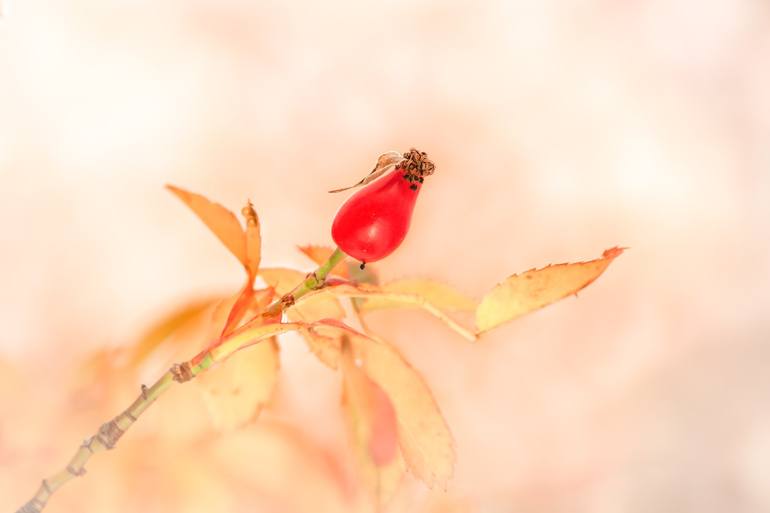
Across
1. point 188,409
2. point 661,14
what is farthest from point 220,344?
point 661,14

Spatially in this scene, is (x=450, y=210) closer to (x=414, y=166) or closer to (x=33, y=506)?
(x=414, y=166)

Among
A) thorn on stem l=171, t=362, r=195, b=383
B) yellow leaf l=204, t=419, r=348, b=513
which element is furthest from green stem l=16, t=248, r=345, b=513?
yellow leaf l=204, t=419, r=348, b=513

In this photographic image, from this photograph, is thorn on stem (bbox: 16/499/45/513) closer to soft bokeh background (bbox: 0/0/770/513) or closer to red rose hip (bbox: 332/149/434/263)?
soft bokeh background (bbox: 0/0/770/513)

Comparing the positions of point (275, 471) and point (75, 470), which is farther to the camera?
point (275, 471)

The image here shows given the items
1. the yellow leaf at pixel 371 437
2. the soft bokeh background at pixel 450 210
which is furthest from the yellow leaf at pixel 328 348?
the soft bokeh background at pixel 450 210

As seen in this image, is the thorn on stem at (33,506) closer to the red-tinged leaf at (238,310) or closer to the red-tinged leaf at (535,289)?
the red-tinged leaf at (238,310)

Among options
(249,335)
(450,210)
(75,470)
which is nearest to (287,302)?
(249,335)
